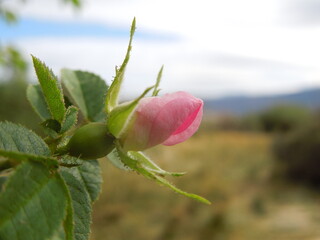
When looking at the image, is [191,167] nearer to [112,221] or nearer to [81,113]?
[112,221]

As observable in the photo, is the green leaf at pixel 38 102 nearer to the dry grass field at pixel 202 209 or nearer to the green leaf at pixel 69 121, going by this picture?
the green leaf at pixel 69 121

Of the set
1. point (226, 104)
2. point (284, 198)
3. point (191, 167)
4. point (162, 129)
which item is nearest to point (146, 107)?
point (162, 129)

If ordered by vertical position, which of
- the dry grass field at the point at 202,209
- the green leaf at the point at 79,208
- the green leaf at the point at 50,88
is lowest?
the dry grass field at the point at 202,209

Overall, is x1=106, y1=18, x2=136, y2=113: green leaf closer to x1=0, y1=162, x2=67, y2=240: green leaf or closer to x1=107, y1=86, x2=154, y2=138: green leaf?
x1=107, y1=86, x2=154, y2=138: green leaf

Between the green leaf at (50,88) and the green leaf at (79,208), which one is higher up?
the green leaf at (50,88)

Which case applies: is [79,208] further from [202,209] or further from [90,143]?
[202,209]

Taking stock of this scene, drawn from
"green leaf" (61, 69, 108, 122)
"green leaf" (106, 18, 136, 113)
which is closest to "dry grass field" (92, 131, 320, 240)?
"green leaf" (61, 69, 108, 122)

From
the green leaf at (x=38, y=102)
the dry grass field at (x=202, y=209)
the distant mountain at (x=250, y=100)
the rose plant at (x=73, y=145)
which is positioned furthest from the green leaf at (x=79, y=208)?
the distant mountain at (x=250, y=100)

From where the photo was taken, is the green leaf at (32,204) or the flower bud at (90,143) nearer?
the green leaf at (32,204)
